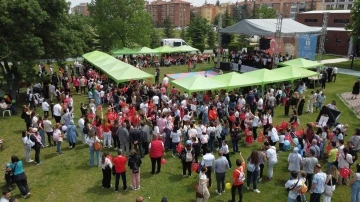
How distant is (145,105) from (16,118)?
7.16 meters

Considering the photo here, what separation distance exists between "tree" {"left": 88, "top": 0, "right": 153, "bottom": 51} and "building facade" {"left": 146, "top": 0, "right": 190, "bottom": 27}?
8130 cm

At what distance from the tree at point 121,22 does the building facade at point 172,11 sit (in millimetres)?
81299

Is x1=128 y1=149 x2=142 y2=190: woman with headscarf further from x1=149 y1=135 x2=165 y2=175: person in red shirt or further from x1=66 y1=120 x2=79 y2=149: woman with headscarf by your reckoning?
x1=66 y1=120 x2=79 y2=149: woman with headscarf

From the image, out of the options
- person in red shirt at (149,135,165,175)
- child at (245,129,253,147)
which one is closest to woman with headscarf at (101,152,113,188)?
person in red shirt at (149,135,165,175)

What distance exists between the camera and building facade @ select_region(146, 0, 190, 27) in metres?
113

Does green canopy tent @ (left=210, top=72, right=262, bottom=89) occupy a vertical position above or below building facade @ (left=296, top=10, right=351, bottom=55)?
below

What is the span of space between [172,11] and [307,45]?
308ft

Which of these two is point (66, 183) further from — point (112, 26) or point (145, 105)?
point (112, 26)

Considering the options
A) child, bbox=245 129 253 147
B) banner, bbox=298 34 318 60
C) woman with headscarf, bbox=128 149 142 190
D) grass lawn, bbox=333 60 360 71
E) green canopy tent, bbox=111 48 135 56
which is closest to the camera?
woman with headscarf, bbox=128 149 142 190

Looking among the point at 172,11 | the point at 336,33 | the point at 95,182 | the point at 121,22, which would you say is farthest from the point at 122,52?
the point at 172,11

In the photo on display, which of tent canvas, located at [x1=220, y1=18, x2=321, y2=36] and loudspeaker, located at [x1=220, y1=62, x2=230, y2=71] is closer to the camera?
tent canvas, located at [x1=220, y1=18, x2=321, y2=36]

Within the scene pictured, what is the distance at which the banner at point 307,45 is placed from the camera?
1033 inches

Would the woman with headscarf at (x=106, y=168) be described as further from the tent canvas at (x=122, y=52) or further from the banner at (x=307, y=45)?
the banner at (x=307, y=45)

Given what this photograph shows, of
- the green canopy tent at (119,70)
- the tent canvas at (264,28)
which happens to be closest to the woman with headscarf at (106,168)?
the green canopy tent at (119,70)
